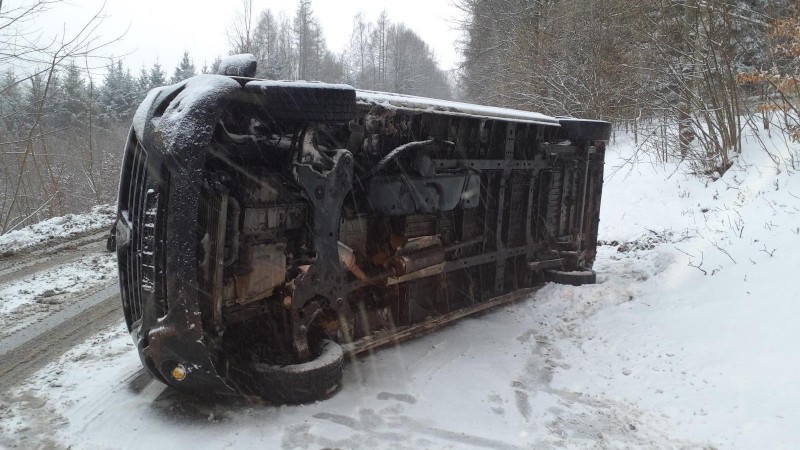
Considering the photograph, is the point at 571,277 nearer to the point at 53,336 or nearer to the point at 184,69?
the point at 53,336

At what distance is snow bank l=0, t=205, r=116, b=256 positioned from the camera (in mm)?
8891

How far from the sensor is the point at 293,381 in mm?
3320

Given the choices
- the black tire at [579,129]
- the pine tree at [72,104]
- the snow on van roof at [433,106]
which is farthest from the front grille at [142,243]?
the pine tree at [72,104]

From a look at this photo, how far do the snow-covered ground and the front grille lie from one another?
2.20 ft

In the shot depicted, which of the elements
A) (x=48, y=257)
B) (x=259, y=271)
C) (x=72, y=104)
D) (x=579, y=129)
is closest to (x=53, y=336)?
(x=259, y=271)

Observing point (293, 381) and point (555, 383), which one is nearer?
point (293, 381)

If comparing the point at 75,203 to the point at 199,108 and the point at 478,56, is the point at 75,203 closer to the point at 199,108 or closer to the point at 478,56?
the point at 478,56

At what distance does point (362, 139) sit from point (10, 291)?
4.94 metres

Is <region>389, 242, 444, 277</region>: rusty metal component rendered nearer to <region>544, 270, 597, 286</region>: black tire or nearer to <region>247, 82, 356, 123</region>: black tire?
<region>247, 82, 356, 123</region>: black tire

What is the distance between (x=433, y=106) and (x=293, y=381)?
93.6 inches

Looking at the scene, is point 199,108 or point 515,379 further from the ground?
point 199,108

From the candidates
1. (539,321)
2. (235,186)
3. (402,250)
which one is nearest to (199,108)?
(235,186)

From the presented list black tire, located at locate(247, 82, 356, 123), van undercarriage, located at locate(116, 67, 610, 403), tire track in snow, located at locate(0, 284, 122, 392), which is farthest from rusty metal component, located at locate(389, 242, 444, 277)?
tire track in snow, located at locate(0, 284, 122, 392)

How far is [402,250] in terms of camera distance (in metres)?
4.45
